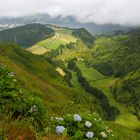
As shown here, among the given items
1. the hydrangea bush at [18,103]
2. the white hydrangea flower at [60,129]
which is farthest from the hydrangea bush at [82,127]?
the hydrangea bush at [18,103]

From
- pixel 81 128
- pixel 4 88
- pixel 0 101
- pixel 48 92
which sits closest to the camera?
pixel 81 128

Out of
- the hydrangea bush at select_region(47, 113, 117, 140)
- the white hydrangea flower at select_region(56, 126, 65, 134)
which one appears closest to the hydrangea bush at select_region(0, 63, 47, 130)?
the hydrangea bush at select_region(47, 113, 117, 140)

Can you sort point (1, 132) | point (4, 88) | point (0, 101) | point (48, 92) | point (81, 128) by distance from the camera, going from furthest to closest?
1. point (48, 92)
2. point (4, 88)
3. point (0, 101)
4. point (81, 128)
5. point (1, 132)

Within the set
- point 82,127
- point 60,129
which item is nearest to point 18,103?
point 82,127

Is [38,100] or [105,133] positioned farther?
[38,100]

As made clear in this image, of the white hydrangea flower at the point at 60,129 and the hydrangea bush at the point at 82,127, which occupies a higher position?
the white hydrangea flower at the point at 60,129

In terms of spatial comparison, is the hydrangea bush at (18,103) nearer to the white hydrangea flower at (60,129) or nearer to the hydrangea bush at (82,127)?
the hydrangea bush at (82,127)

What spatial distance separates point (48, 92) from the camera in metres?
194

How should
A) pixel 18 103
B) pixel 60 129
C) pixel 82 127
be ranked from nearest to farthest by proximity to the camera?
pixel 60 129
pixel 82 127
pixel 18 103

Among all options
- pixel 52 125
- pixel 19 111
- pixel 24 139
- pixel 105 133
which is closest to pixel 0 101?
pixel 19 111

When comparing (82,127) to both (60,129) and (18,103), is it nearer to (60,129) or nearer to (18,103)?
(60,129)

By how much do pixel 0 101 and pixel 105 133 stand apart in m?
5.01

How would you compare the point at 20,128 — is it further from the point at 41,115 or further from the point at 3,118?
the point at 41,115

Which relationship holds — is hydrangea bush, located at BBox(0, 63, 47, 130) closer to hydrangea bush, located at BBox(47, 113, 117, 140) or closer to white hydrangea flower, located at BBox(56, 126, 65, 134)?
hydrangea bush, located at BBox(47, 113, 117, 140)
